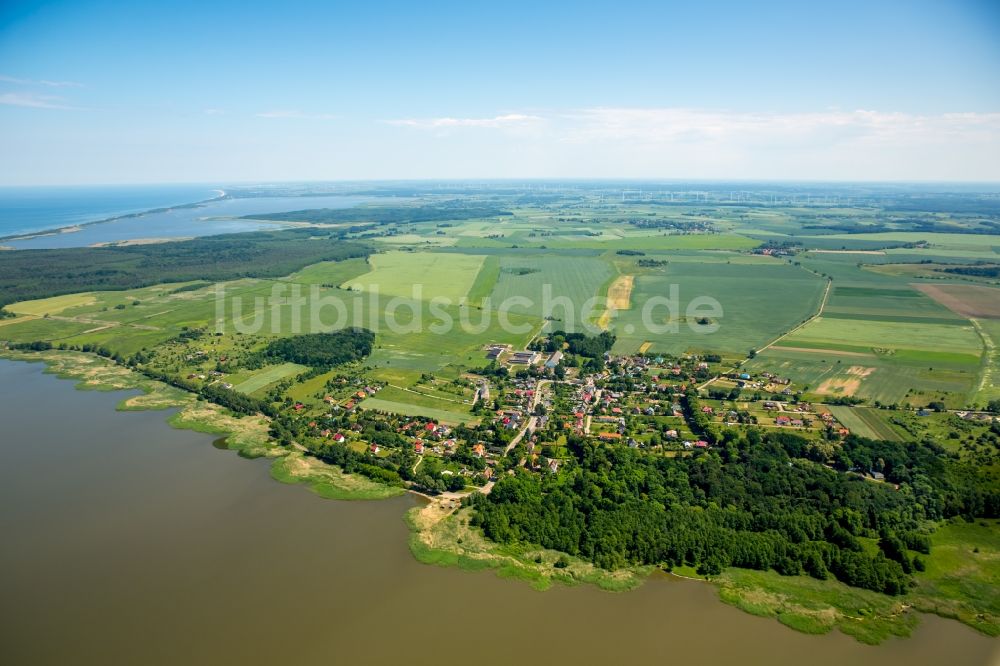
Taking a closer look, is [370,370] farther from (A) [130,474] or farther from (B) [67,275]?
(B) [67,275]

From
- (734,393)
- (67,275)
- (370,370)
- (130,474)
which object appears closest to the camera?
(130,474)

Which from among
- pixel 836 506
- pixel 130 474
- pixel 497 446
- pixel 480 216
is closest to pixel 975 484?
pixel 836 506

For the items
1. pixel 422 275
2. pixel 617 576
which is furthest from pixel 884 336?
pixel 422 275

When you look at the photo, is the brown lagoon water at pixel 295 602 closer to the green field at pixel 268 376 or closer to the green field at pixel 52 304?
the green field at pixel 268 376

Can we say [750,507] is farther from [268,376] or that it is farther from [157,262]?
[157,262]

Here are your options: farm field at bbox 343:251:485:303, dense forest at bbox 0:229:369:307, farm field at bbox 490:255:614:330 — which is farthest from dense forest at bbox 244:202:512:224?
farm field at bbox 490:255:614:330

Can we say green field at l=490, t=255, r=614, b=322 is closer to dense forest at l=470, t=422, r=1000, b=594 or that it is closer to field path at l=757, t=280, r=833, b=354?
field path at l=757, t=280, r=833, b=354
